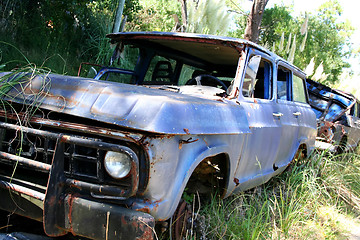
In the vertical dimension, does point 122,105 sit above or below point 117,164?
above

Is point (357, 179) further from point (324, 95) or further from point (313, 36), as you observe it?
point (313, 36)

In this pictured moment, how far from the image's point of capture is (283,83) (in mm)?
4453

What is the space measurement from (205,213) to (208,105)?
1.18 meters

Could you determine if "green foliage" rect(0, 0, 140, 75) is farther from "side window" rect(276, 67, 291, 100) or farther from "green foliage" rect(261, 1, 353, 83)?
"green foliage" rect(261, 1, 353, 83)

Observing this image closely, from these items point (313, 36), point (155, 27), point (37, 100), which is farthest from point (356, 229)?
point (313, 36)

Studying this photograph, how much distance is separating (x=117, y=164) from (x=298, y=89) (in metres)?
3.69

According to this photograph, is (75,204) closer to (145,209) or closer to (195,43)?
(145,209)

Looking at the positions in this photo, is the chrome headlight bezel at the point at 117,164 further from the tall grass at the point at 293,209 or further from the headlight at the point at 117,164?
the tall grass at the point at 293,209

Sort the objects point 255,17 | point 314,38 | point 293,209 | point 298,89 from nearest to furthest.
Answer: point 293,209 < point 298,89 < point 255,17 < point 314,38

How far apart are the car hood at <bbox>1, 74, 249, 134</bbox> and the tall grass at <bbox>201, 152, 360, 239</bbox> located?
979mm

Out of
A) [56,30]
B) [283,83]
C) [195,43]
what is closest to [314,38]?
[56,30]

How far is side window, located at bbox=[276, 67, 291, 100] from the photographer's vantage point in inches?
169

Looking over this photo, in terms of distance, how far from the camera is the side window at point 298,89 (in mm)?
4848

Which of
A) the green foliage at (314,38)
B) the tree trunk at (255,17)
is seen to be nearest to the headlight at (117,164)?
the tree trunk at (255,17)
